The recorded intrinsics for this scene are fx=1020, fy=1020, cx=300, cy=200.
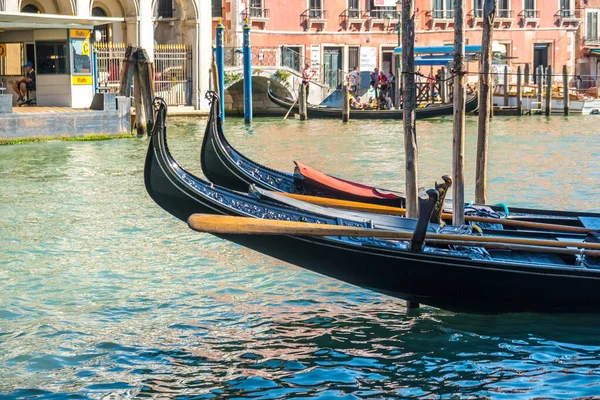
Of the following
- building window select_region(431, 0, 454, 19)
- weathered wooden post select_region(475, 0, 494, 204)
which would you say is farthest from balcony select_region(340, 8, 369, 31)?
weathered wooden post select_region(475, 0, 494, 204)

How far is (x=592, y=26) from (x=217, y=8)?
469 inches

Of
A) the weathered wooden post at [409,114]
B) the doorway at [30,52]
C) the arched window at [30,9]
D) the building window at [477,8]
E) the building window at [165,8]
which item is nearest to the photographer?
the weathered wooden post at [409,114]

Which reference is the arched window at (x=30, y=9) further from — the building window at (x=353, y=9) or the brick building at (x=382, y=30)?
the building window at (x=353, y=9)

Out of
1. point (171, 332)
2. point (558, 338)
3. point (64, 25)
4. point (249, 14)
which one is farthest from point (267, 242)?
point (249, 14)

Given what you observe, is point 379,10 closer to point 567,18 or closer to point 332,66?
point 332,66

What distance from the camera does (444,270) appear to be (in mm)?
5039

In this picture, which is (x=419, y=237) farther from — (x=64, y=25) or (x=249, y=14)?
(x=249, y=14)

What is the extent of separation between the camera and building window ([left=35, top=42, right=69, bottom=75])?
658 inches

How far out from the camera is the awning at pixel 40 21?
15.8 metres

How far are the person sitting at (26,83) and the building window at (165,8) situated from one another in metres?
7.01

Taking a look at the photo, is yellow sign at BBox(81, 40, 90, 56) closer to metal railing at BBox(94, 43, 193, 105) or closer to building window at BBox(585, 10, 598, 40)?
metal railing at BBox(94, 43, 193, 105)

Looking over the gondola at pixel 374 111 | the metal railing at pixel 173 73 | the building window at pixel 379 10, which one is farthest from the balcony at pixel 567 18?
the metal railing at pixel 173 73

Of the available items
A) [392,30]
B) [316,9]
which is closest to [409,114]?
[316,9]

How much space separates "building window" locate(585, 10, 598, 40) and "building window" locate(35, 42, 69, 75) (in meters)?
18.5
